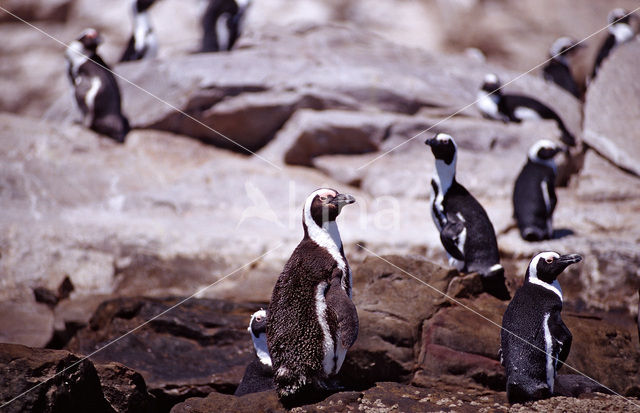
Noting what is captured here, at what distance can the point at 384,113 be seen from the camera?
8805 mm

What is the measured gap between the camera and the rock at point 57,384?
3033 mm

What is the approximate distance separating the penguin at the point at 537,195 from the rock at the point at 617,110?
2233 mm

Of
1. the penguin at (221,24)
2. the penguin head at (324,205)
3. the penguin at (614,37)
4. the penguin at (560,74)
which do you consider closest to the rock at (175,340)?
the penguin head at (324,205)

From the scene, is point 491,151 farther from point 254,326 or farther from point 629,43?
point 254,326

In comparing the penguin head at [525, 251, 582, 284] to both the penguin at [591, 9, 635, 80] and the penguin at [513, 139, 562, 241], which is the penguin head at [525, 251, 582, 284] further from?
the penguin at [591, 9, 635, 80]

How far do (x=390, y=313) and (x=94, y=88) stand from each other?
5.69 meters

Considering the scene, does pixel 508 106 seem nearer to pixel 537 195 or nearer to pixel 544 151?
pixel 544 151

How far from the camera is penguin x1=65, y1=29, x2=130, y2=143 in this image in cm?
817

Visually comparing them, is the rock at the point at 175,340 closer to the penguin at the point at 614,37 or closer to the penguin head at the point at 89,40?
the penguin head at the point at 89,40

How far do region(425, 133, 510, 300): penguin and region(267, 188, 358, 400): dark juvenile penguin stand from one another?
1.55 m

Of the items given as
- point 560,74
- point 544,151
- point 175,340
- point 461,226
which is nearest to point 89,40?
point 175,340

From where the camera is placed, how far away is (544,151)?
6.00m

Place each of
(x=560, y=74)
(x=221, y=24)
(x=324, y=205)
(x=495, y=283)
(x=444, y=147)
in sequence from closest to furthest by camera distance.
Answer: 1. (x=324, y=205)
2. (x=495, y=283)
3. (x=444, y=147)
4. (x=221, y=24)
5. (x=560, y=74)

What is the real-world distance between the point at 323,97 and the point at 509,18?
8.20 m
